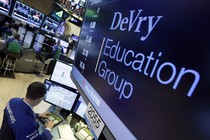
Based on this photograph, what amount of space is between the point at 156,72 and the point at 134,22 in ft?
0.99

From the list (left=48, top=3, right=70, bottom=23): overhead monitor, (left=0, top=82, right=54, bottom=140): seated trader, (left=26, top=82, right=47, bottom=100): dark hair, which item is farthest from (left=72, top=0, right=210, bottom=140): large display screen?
(left=48, top=3, right=70, bottom=23): overhead monitor

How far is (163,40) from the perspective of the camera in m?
0.62

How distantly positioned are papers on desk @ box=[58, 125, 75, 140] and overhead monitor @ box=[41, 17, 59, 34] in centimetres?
583

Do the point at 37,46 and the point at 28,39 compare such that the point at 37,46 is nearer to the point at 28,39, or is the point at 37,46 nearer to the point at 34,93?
the point at 28,39

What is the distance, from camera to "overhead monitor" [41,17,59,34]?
730cm

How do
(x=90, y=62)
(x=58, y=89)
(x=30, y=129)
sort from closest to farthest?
1. (x=90, y=62)
2. (x=30, y=129)
3. (x=58, y=89)

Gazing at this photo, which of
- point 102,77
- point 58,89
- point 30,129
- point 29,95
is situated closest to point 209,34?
point 102,77

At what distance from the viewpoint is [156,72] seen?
0.61 m

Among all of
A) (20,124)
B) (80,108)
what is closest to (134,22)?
(20,124)

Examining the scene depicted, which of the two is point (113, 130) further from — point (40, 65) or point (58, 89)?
point (40, 65)

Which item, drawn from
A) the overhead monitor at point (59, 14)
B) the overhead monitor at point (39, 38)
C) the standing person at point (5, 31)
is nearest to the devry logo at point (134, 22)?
the overhead monitor at point (39, 38)

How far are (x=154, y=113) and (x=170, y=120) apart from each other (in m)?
0.07

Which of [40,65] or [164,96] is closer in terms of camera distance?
[164,96]

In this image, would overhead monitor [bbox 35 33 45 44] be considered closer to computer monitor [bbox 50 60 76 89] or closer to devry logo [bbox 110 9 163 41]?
computer monitor [bbox 50 60 76 89]
